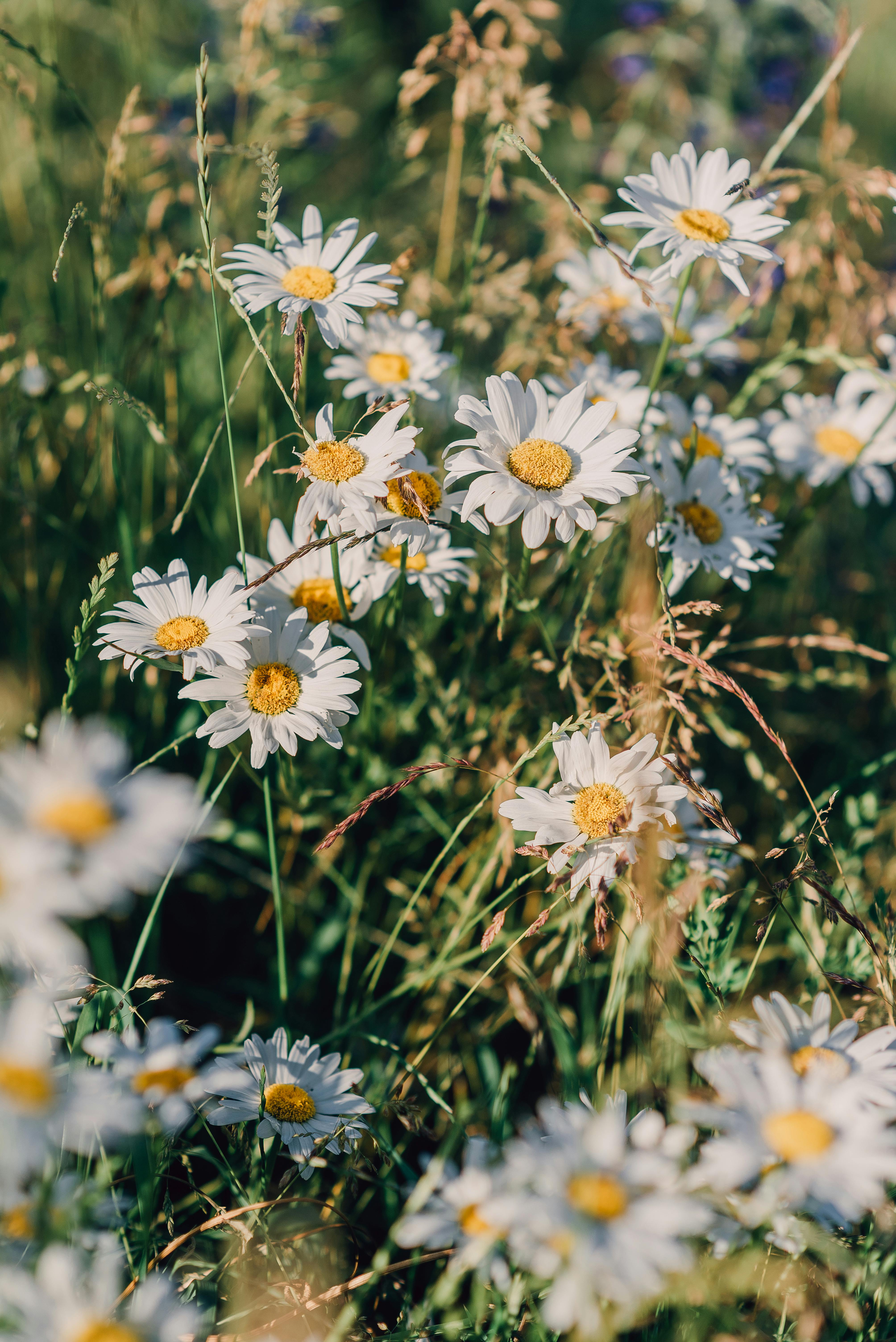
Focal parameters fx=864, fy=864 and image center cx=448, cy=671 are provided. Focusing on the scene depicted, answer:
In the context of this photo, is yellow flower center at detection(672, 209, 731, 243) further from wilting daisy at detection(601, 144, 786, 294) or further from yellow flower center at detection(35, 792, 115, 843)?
yellow flower center at detection(35, 792, 115, 843)

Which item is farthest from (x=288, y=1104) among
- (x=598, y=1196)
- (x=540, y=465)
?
A: (x=540, y=465)

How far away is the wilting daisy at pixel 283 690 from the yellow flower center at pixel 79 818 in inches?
16.7

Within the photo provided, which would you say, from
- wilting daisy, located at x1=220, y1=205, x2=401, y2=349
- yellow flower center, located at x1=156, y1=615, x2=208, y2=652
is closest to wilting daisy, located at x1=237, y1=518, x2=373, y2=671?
yellow flower center, located at x1=156, y1=615, x2=208, y2=652

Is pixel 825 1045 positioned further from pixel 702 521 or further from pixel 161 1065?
pixel 702 521

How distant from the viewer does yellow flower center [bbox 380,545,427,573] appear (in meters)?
1.56

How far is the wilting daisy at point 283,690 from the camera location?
4.20 feet

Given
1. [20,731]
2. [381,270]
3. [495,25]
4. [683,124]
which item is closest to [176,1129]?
[20,731]

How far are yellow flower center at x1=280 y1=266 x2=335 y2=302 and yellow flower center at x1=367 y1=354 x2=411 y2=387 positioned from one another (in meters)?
0.24

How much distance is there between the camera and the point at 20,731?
5.61 ft

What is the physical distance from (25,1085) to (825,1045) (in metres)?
0.92

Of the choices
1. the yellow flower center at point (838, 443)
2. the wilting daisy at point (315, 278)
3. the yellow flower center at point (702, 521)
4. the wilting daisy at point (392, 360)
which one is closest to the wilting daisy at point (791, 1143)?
the yellow flower center at point (702, 521)

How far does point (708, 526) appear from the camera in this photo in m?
1.72

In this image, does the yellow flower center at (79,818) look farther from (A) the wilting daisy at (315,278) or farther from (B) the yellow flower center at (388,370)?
(B) the yellow flower center at (388,370)

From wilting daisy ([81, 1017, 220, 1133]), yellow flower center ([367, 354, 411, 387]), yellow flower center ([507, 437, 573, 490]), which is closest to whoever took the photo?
wilting daisy ([81, 1017, 220, 1133])
